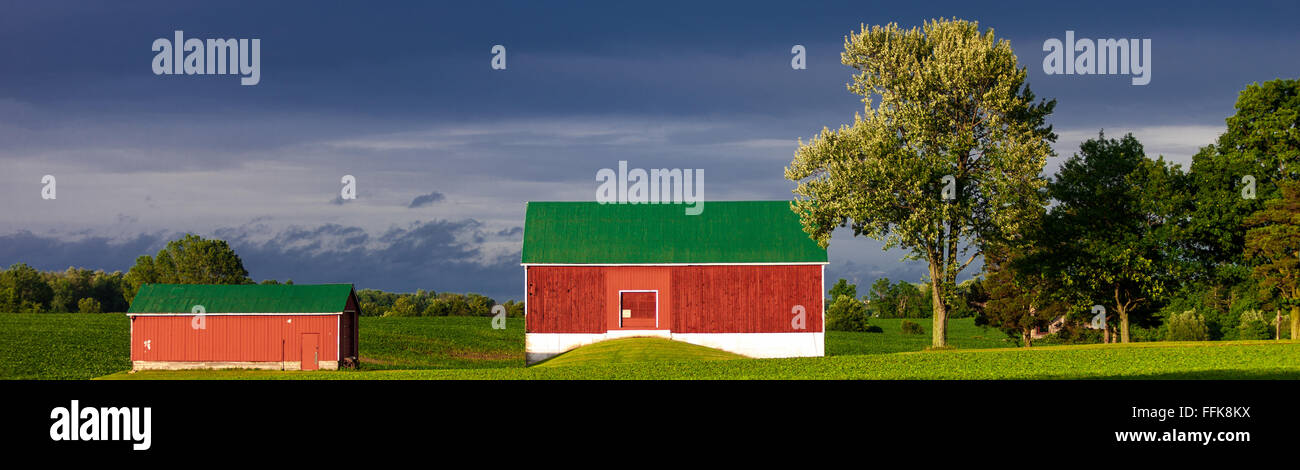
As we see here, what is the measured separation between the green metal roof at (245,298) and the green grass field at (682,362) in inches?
132

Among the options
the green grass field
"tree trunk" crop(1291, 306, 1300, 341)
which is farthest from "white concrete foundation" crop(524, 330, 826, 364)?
"tree trunk" crop(1291, 306, 1300, 341)

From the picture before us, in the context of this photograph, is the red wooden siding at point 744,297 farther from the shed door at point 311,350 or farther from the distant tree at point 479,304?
Answer: the distant tree at point 479,304

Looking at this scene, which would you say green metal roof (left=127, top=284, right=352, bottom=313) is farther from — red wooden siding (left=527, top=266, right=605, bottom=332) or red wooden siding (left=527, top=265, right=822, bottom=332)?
red wooden siding (left=527, top=265, right=822, bottom=332)

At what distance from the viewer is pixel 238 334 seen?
46.4 metres

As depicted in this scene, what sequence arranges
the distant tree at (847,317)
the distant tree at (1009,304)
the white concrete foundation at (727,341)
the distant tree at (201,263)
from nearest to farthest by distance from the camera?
the white concrete foundation at (727,341), the distant tree at (1009,304), the distant tree at (201,263), the distant tree at (847,317)

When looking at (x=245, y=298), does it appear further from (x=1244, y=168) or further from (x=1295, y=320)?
(x=1295, y=320)

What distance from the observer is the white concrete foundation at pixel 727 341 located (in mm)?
48812

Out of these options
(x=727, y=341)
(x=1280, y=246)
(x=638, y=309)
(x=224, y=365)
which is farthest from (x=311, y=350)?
(x=1280, y=246)

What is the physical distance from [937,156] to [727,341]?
13611mm

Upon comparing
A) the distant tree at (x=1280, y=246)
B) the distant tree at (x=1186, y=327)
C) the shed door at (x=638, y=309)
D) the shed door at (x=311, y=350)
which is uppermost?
the distant tree at (x=1280, y=246)

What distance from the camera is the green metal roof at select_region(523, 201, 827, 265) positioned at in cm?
4981

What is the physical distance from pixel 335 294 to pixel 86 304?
273ft

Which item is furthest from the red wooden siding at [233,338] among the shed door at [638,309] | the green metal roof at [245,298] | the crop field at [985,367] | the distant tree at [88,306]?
the distant tree at [88,306]

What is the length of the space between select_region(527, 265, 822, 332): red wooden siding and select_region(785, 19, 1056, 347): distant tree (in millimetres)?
3109
